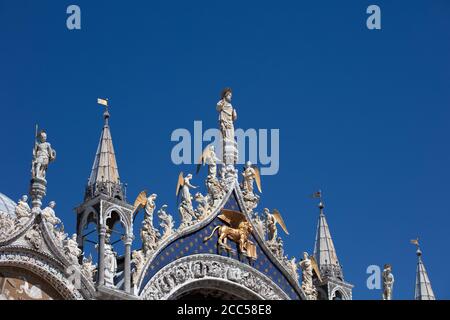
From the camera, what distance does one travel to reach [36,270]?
2725 cm

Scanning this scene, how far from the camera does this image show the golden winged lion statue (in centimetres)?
3274

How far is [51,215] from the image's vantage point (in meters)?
27.9

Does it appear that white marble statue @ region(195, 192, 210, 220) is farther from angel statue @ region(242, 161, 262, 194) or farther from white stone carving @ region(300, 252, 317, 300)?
white stone carving @ region(300, 252, 317, 300)

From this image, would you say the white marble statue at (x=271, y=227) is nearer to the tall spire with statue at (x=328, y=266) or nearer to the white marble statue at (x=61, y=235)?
the tall spire with statue at (x=328, y=266)

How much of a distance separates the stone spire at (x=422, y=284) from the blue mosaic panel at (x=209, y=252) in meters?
7.82

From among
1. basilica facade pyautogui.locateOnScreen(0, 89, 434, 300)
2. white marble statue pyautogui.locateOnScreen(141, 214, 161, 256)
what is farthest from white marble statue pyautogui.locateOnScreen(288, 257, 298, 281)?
white marble statue pyautogui.locateOnScreen(141, 214, 161, 256)

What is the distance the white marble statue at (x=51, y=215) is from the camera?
27703 millimetres

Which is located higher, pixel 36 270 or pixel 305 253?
pixel 305 253

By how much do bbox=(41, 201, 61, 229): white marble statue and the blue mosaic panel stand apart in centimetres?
343

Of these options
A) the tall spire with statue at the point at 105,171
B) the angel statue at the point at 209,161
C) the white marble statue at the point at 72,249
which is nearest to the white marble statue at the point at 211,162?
the angel statue at the point at 209,161

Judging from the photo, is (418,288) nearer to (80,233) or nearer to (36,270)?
(80,233)
